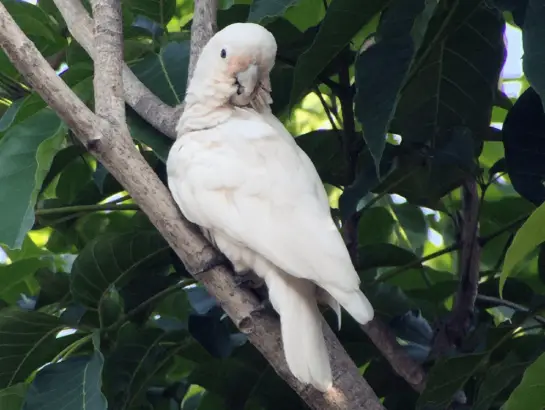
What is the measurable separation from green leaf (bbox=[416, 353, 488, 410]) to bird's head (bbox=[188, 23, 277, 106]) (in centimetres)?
46

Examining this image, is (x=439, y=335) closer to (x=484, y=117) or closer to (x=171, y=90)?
(x=484, y=117)

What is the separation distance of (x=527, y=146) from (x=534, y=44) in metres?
0.26

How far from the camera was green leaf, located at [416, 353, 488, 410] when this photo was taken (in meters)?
1.04

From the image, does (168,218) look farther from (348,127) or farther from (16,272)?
(16,272)

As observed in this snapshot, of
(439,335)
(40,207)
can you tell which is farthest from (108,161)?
(439,335)

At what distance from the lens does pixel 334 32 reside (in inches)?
41.0

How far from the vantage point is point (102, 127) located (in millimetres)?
961

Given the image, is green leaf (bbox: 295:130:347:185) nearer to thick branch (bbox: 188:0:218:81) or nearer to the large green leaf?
the large green leaf

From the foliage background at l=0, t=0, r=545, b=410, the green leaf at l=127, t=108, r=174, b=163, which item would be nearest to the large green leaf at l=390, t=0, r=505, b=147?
the foliage background at l=0, t=0, r=545, b=410

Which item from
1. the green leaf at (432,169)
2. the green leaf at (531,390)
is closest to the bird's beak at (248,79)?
the green leaf at (432,169)

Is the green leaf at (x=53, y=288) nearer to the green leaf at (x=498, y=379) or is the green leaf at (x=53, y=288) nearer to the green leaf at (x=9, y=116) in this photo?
the green leaf at (x=9, y=116)

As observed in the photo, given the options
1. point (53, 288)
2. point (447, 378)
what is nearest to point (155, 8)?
point (53, 288)

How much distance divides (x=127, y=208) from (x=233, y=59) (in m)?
0.26

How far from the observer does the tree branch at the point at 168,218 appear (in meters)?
0.94
